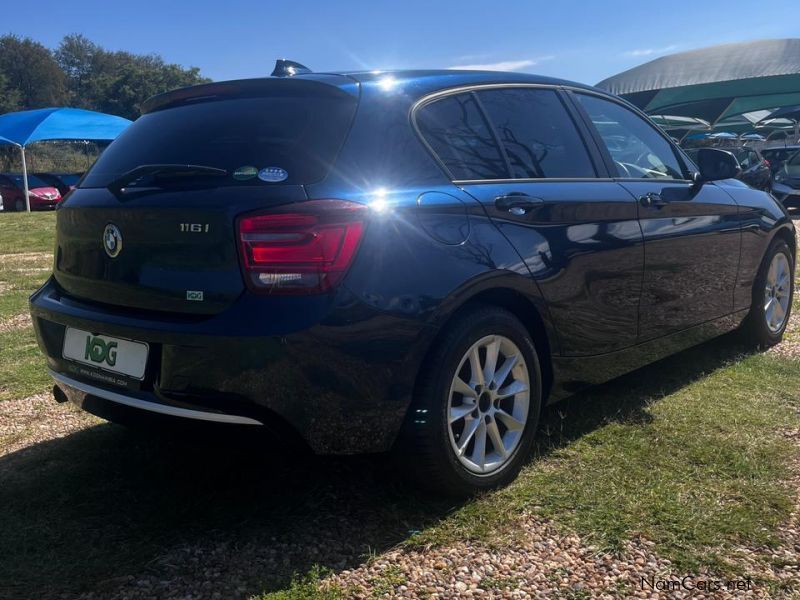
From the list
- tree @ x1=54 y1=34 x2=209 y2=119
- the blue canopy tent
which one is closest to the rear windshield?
the blue canopy tent

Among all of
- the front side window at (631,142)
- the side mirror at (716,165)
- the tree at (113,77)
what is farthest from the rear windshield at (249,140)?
the tree at (113,77)

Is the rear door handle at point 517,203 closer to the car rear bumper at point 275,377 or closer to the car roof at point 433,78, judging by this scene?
the car roof at point 433,78

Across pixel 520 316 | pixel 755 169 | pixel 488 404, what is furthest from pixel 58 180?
pixel 488 404

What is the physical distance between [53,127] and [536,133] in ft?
73.3

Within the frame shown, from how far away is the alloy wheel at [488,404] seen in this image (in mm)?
2869

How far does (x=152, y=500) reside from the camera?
2943 mm

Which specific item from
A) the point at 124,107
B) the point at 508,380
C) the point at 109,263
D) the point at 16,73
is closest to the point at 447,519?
the point at 508,380

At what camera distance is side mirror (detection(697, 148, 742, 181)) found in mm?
4309

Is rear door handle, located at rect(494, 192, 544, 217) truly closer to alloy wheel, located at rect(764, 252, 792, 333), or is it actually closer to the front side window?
the front side window

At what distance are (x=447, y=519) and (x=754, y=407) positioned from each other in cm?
200

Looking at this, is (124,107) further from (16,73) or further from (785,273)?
(785,273)

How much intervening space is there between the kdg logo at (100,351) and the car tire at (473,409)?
1.06 metres

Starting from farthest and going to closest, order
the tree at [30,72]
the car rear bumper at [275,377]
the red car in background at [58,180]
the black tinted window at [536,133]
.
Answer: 1. the tree at [30,72]
2. the red car in background at [58,180]
3. the black tinted window at [536,133]
4. the car rear bumper at [275,377]

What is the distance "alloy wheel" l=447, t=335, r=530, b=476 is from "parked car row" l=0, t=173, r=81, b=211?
75.0 ft
